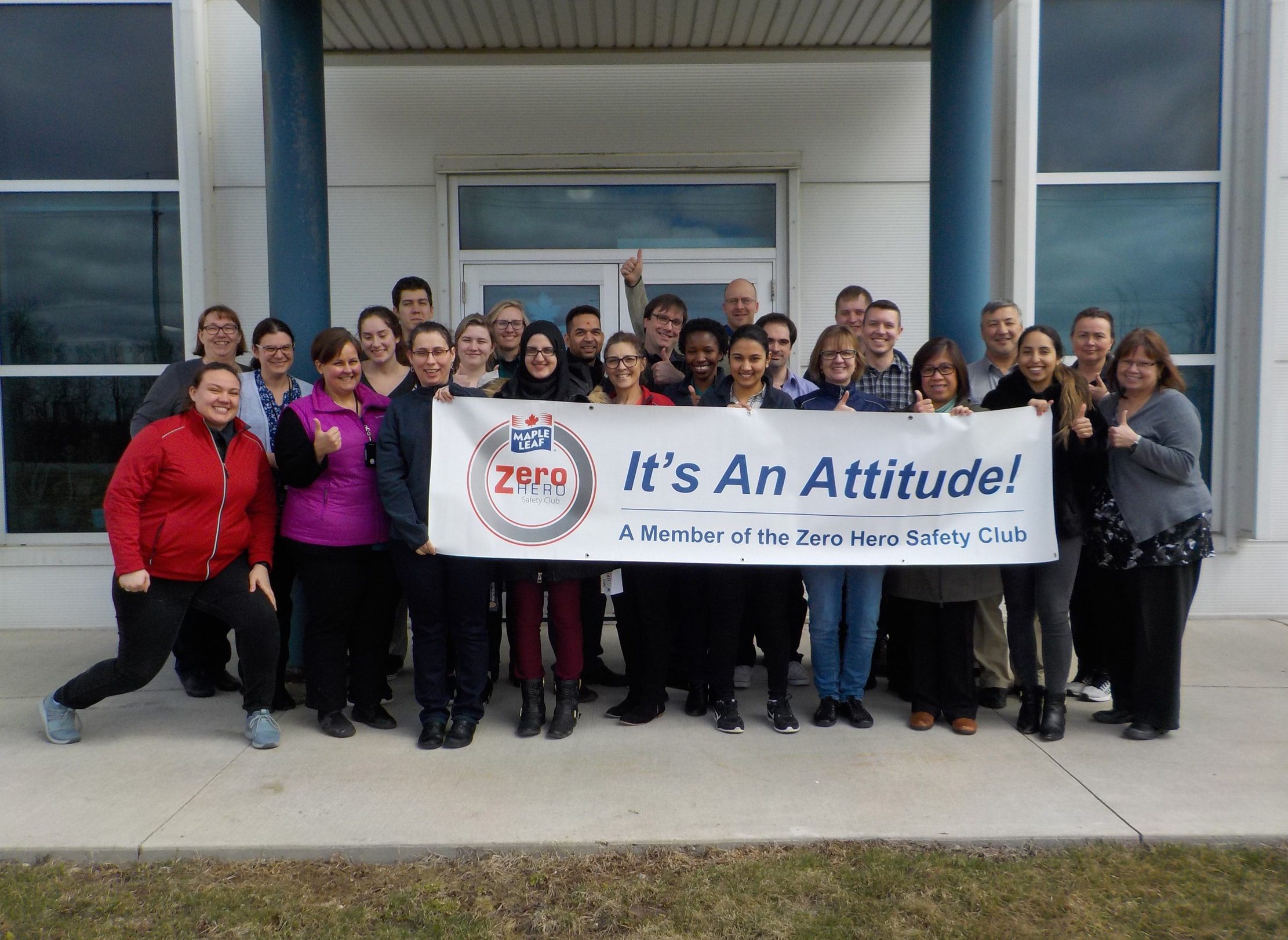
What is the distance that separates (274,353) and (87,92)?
3545 mm

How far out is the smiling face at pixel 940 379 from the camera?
450 cm

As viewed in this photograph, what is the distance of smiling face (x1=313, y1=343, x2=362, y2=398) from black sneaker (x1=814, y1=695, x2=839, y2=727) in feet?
8.49

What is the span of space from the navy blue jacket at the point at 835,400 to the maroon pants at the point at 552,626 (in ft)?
4.46

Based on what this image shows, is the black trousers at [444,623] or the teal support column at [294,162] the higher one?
the teal support column at [294,162]

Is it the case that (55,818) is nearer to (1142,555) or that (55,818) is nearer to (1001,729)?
(1001,729)

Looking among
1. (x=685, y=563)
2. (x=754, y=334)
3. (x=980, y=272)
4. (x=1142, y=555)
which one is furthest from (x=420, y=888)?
(x=980, y=272)

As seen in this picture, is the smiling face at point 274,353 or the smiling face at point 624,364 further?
the smiling face at point 274,353

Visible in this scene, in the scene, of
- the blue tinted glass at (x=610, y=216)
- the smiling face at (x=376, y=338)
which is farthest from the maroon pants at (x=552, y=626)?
the blue tinted glass at (x=610, y=216)

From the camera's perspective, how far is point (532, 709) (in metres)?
4.48

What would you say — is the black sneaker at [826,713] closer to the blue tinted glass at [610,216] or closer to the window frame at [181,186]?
the blue tinted glass at [610,216]

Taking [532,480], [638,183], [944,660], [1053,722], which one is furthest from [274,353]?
[1053,722]

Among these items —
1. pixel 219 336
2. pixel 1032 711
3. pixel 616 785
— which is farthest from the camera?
pixel 219 336

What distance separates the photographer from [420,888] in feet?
10.3

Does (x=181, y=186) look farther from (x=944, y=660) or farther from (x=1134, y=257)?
(x=1134, y=257)
